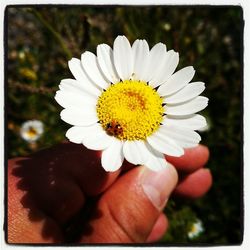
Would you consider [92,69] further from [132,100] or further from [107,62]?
[132,100]

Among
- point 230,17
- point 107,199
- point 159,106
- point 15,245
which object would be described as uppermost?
point 230,17

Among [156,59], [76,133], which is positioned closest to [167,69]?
[156,59]

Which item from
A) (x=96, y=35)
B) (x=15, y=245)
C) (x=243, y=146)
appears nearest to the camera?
(x=15, y=245)

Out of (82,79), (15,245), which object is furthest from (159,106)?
(15,245)

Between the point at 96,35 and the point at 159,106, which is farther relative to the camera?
the point at 96,35

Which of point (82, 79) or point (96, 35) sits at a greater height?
point (96, 35)

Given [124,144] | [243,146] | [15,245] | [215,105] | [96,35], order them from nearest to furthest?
[124,144], [15,245], [243,146], [96,35], [215,105]

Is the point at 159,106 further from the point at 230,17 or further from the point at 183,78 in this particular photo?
the point at 230,17

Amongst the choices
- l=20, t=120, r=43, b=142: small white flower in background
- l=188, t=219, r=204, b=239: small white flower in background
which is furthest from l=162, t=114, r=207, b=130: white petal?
l=20, t=120, r=43, b=142: small white flower in background

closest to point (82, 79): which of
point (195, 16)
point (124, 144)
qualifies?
point (124, 144)
